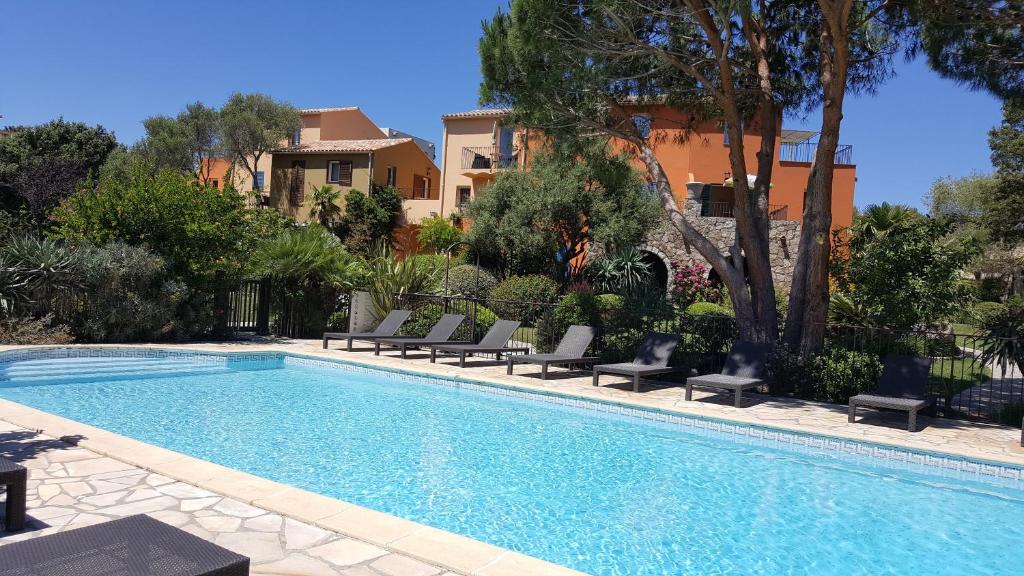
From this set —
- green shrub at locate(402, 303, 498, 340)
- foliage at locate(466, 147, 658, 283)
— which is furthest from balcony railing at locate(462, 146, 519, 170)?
green shrub at locate(402, 303, 498, 340)

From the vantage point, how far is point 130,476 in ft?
16.2

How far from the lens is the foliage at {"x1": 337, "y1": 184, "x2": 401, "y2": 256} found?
111ft

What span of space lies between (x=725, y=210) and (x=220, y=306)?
2087 centimetres

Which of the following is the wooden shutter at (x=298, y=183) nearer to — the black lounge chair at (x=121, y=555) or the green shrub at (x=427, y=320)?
the green shrub at (x=427, y=320)

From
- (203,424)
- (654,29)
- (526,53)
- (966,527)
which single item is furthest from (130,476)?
(654,29)

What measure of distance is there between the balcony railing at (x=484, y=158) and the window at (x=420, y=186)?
5.88 meters

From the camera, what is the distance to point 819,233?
11102mm

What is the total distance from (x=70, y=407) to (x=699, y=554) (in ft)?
25.4

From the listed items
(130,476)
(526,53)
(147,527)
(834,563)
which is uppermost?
(526,53)

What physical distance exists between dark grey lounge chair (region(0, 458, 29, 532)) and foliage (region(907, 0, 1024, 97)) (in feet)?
38.7

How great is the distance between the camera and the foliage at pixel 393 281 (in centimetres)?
1662

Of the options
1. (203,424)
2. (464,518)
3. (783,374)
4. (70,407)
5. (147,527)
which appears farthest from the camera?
(783,374)

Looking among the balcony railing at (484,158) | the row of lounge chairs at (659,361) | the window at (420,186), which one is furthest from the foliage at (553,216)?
the window at (420,186)

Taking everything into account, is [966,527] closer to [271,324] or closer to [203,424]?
[203,424]
